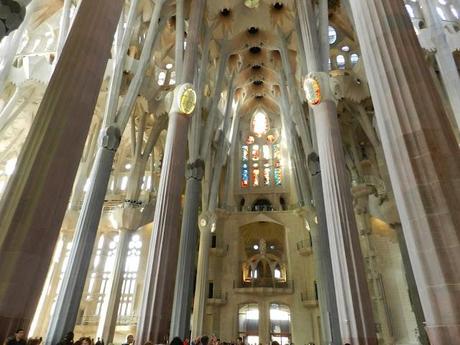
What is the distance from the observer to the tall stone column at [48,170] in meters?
4.10

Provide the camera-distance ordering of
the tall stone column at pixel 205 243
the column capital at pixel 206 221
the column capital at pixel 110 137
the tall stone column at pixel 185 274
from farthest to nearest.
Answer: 1. the column capital at pixel 206 221
2. the tall stone column at pixel 205 243
3. the tall stone column at pixel 185 274
4. the column capital at pixel 110 137

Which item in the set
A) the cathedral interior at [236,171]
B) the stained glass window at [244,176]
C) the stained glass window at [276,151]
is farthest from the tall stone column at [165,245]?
the stained glass window at [276,151]

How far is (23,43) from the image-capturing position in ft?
62.9

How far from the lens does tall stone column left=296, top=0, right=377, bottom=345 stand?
8.00m

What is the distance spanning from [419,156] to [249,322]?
21.9 m

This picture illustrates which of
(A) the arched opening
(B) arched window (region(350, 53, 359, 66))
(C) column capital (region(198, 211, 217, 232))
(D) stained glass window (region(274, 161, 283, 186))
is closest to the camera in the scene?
(B) arched window (region(350, 53, 359, 66))

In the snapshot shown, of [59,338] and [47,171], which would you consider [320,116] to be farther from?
[59,338]

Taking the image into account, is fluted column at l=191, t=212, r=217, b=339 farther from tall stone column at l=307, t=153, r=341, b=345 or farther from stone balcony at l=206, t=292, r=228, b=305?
tall stone column at l=307, t=153, r=341, b=345

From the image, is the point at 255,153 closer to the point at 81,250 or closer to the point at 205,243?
the point at 205,243

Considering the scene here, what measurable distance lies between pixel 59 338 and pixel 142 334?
292 centimetres

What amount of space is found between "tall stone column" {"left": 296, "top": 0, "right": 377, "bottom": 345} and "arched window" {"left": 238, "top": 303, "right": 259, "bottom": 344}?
1607 centimetres

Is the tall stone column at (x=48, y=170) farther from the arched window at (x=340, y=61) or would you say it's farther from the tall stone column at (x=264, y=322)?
the tall stone column at (x=264, y=322)

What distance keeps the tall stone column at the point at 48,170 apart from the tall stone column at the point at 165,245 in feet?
16.4

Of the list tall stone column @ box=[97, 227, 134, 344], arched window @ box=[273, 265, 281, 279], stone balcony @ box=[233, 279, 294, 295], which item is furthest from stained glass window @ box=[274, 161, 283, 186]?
tall stone column @ box=[97, 227, 134, 344]
